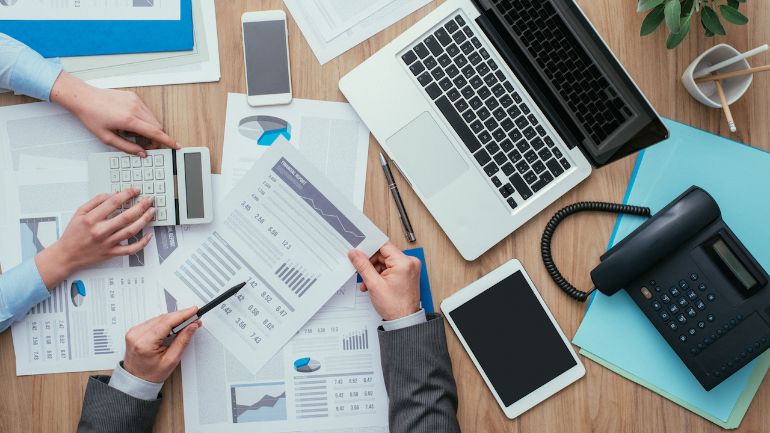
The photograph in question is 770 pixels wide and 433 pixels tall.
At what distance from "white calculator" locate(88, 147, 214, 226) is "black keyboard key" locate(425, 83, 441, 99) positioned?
0.41 m

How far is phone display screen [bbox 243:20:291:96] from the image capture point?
3.19 feet

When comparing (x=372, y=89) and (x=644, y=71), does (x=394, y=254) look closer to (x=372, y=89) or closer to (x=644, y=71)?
(x=372, y=89)

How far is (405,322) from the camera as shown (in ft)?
3.06

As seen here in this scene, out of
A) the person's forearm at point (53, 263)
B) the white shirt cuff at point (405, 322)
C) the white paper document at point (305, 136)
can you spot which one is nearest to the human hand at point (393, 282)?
the white shirt cuff at point (405, 322)

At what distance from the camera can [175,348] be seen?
3.09 feet

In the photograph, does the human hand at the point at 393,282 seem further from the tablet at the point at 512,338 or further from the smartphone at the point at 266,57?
the smartphone at the point at 266,57

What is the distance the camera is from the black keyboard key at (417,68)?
0.97 m

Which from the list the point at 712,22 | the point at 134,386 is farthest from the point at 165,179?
the point at 712,22

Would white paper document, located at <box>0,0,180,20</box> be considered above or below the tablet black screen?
above

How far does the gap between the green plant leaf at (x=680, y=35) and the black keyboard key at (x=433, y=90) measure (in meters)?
0.40

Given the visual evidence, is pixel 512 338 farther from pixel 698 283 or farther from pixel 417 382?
pixel 698 283

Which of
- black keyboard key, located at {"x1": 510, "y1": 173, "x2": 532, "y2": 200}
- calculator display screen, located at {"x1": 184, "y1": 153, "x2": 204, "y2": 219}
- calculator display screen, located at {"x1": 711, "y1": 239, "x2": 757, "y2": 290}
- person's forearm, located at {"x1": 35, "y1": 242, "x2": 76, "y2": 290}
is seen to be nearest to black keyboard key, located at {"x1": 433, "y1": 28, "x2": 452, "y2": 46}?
black keyboard key, located at {"x1": 510, "y1": 173, "x2": 532, "y2": 200}

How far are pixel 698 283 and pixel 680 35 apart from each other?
0.42 metres

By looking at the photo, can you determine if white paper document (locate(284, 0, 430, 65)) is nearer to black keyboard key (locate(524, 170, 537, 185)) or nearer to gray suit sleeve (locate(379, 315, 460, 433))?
black keyboard key (locate(524, 170, 537, 185))
